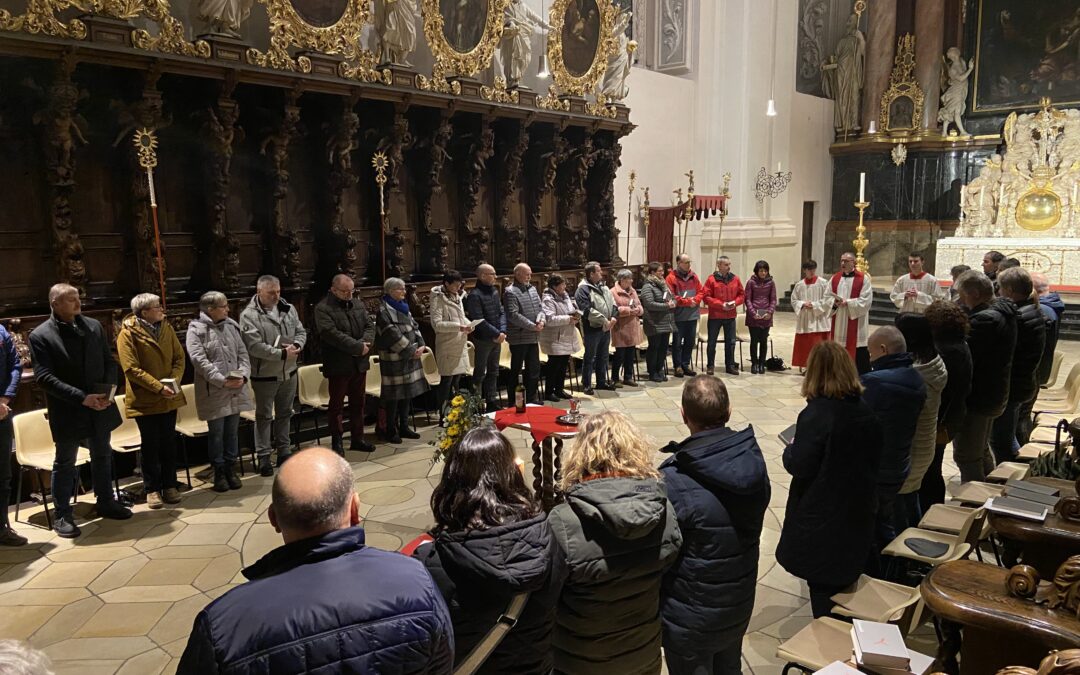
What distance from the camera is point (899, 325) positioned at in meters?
4.30

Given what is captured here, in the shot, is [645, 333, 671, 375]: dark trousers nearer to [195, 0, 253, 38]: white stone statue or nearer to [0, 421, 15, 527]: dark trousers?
[195, 0, 253, 38]: white stone statue

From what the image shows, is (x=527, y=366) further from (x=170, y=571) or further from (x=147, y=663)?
(x=147, y=663)

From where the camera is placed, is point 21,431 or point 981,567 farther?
point 21,431

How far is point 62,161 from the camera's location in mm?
6504

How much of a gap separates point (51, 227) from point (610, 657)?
6645 millimetres

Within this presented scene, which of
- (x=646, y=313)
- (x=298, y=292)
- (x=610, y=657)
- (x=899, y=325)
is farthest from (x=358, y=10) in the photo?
(x=610, y=657)

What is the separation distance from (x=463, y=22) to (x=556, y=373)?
4.83m

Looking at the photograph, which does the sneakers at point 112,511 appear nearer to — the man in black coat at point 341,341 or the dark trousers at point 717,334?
the man in black coat at point 341,341

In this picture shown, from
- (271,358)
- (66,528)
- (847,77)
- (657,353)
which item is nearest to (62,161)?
(271,358)

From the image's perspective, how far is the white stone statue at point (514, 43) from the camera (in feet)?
34.3

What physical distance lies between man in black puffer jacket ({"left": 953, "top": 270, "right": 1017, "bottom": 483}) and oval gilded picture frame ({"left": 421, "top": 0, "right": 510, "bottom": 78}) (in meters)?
6.75

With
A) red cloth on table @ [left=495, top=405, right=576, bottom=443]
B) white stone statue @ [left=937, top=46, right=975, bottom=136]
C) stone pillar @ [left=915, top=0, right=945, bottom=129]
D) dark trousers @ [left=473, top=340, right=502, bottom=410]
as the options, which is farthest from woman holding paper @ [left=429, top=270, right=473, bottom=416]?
white stone statue @ [left=937, top=46, right=975, bottom=136]

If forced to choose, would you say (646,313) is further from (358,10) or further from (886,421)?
(886,421)

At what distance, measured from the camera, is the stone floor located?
13.1 feet
